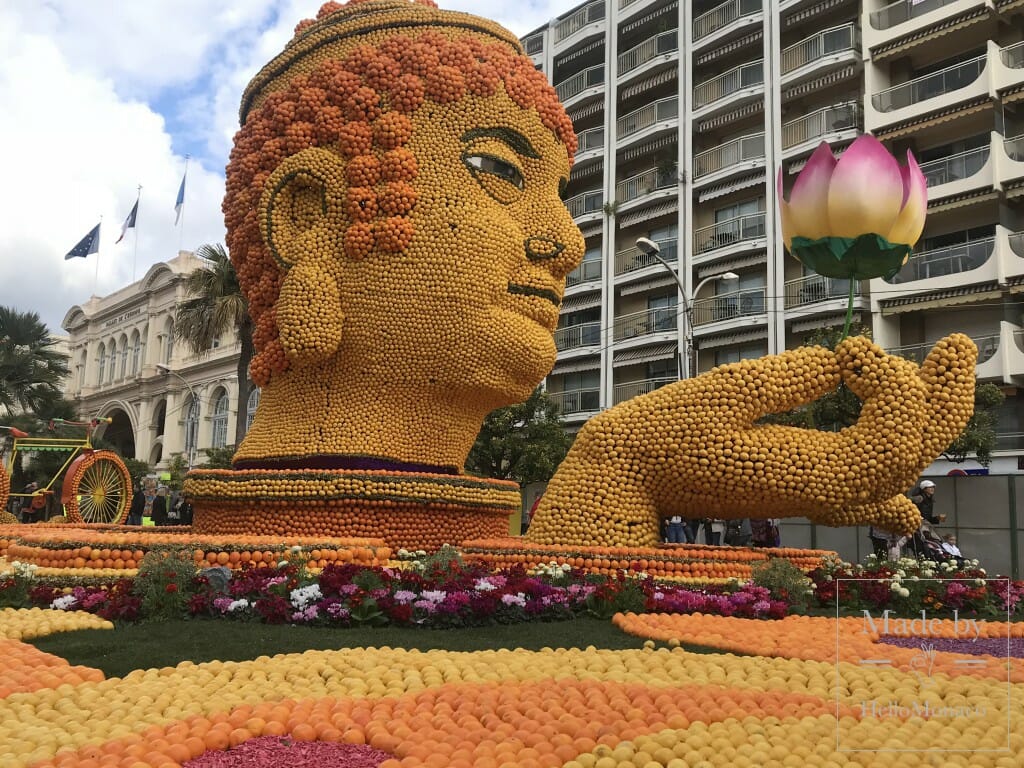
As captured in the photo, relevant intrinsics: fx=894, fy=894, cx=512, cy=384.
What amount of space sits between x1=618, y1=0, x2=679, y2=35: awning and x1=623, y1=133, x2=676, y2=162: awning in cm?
546

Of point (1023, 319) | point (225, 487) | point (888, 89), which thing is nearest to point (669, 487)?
point (225, 487)

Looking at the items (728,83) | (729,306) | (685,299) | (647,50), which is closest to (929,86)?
(728,83)

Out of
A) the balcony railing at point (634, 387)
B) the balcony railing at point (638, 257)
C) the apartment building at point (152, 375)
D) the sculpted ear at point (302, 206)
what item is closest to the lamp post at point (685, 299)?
the sculpted ear at point (302, 206)

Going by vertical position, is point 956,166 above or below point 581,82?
below

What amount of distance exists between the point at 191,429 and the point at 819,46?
32.7 m

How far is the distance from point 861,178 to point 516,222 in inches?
157

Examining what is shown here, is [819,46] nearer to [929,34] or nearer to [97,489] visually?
[929,34]

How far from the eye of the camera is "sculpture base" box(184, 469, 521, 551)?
980 cm

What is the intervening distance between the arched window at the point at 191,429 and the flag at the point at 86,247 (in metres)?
8.32

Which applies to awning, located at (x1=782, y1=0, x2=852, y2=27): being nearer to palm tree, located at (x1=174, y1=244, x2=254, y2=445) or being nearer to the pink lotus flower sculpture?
palm tree, located at (x1=174, y1=244, x2=254, y2=445)

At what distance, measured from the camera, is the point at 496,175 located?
1092 cm

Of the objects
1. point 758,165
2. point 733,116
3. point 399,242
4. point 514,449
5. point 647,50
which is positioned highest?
point 647,50

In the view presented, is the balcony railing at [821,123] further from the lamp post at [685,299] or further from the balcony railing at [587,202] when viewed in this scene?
the lamp post at [685,299]

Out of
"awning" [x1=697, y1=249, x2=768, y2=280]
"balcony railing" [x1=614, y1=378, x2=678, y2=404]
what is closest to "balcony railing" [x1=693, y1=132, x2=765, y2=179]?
"awning" [x1=697, y1=249, x2=768, y2=280]
